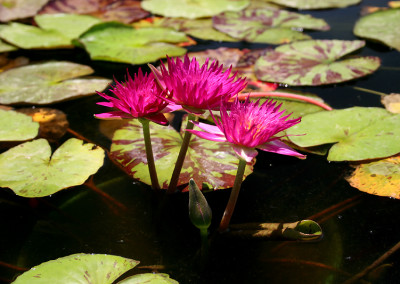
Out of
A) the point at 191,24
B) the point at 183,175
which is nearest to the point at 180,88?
the point at 183,175

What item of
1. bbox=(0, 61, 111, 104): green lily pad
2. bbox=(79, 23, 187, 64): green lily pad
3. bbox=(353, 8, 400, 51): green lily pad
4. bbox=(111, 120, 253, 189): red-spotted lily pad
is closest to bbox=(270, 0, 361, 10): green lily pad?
bbox=(353, 8, 400, 51): green lily pad

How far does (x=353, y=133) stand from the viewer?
1737 millimetres

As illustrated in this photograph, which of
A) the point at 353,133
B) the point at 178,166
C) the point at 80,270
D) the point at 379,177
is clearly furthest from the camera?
the point at 353,133

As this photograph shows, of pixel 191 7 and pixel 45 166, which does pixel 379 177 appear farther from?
pixel 191 7

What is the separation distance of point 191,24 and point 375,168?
215 centimetres

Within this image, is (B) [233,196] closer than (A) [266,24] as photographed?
Yes

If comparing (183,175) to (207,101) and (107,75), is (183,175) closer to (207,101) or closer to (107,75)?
(207,101)

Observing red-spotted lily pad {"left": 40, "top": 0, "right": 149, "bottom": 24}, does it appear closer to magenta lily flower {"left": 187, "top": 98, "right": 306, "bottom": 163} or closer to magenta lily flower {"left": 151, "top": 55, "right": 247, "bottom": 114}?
magenta lily flower {"left": 151, "top": 55, "right": 247, "bottom": 114}

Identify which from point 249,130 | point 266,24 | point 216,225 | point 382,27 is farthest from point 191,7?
point 249,130

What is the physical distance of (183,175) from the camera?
4.98 feet

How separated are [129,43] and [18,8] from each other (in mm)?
1384

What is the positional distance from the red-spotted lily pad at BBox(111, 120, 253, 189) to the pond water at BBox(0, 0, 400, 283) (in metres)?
0.10

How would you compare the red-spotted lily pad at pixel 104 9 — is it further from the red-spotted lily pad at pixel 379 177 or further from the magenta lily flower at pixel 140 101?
the red-spotted lily pad at pixel 379 177

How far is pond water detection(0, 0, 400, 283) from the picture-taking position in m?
1.28
